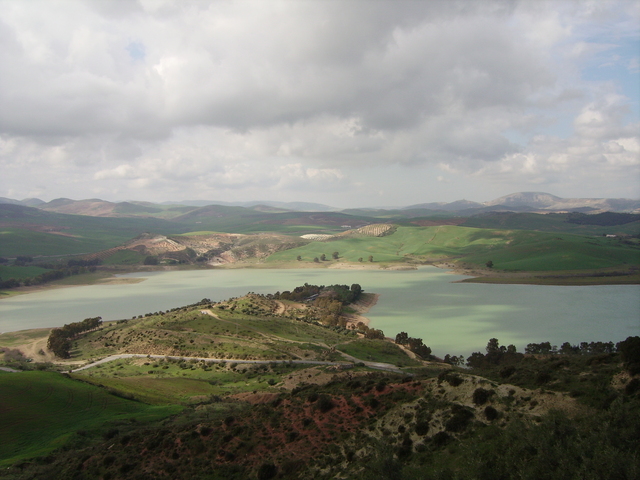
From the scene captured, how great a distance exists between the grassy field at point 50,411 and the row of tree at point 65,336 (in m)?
24.3

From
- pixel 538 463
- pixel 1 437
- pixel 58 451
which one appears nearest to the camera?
pixel 538 463

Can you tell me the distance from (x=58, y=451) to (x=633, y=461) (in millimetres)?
28182

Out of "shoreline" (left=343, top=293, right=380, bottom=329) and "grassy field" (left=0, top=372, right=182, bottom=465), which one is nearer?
"grassy field" (left=0, top=372, right=182, bottom=465)

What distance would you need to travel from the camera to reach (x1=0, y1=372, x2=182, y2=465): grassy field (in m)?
25.1

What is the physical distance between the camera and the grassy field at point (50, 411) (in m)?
25.1

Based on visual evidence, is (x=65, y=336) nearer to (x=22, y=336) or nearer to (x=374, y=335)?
(x=22, y=336)

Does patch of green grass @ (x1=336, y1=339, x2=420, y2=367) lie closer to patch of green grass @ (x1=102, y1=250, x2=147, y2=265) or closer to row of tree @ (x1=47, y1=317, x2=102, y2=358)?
row of tree @ (x1=47, y1=317, x2=102, y2=358)

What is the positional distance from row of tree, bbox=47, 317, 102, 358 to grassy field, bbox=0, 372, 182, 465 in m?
24.3

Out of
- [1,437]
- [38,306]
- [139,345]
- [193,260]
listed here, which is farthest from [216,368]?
[193,260]

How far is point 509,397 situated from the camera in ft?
57.9

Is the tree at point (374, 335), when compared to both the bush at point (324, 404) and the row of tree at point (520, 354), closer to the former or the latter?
the row of tree at point (520, 354)

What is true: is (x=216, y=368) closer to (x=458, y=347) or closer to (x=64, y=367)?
(x=64, y=367)

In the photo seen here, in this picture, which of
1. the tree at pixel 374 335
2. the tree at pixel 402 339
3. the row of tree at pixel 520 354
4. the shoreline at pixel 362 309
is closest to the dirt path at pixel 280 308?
the shoreline at pixel 362 309

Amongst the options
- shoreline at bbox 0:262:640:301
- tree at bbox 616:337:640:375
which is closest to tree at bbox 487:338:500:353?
tree at bbox 616:337:640:375
